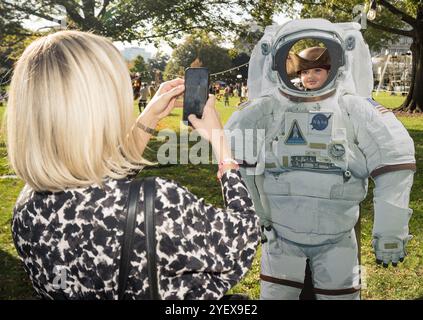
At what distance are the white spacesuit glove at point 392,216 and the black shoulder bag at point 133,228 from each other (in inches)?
57.7

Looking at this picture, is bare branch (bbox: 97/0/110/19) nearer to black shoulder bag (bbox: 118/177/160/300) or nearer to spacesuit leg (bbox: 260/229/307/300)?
spacesuit leg (bbox: 260/229/307/300)

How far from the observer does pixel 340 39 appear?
2.39m

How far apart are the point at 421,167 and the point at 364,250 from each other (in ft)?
12.5

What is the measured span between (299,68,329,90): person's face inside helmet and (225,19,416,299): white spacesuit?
15 centimetres

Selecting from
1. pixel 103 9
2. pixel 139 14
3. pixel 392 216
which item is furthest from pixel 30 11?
pixel 392 216

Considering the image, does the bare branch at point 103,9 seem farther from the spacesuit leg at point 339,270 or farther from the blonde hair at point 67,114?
the blonde hair at point 67,114

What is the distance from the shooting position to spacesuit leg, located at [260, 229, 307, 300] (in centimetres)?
256

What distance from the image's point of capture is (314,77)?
2.62 meters

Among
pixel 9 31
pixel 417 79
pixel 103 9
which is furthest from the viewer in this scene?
pixel 417 79

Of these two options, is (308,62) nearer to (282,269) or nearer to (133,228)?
(282,269)

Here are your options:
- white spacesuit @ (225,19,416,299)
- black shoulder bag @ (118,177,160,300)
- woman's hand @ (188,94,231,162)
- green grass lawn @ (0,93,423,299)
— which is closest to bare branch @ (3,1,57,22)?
green grass lawn @ (0,93,423,299)

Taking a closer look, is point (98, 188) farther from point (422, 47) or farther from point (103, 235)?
point (422, 47)

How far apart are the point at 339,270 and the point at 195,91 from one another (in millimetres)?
1291

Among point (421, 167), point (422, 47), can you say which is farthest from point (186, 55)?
point (422, 47)
